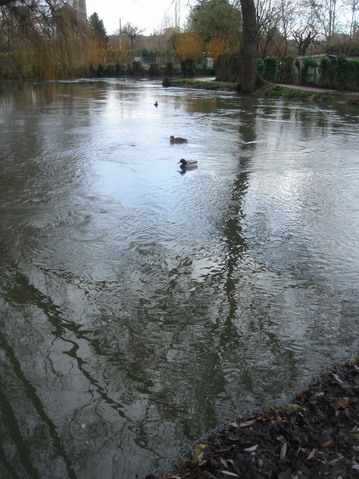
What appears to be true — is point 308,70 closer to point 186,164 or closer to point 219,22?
point 219,22

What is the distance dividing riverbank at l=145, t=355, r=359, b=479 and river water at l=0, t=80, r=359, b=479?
0.19 meters

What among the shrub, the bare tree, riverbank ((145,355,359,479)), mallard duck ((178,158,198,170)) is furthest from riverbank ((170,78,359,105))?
Result: the bare tree

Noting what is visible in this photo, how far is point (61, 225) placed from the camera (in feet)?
16.1

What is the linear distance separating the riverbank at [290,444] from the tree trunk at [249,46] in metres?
24.8

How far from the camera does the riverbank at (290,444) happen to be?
1823 millimetres

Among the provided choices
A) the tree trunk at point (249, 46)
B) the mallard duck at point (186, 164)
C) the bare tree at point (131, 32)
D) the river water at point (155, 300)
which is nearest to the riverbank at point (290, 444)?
the river water at point (155, 300)

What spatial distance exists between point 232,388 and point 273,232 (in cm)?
255

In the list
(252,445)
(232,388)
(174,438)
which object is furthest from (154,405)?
(252,445)

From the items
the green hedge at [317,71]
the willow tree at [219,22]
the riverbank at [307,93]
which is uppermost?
the willow tree at [219,22]

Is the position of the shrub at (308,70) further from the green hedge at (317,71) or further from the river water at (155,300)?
the river water at (155,300)

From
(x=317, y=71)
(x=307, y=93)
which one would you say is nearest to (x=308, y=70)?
(x=317, y=71)

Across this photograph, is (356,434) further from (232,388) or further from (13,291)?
(13,291)

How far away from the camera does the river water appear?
7.54 feet

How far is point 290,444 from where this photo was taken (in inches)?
77.2
